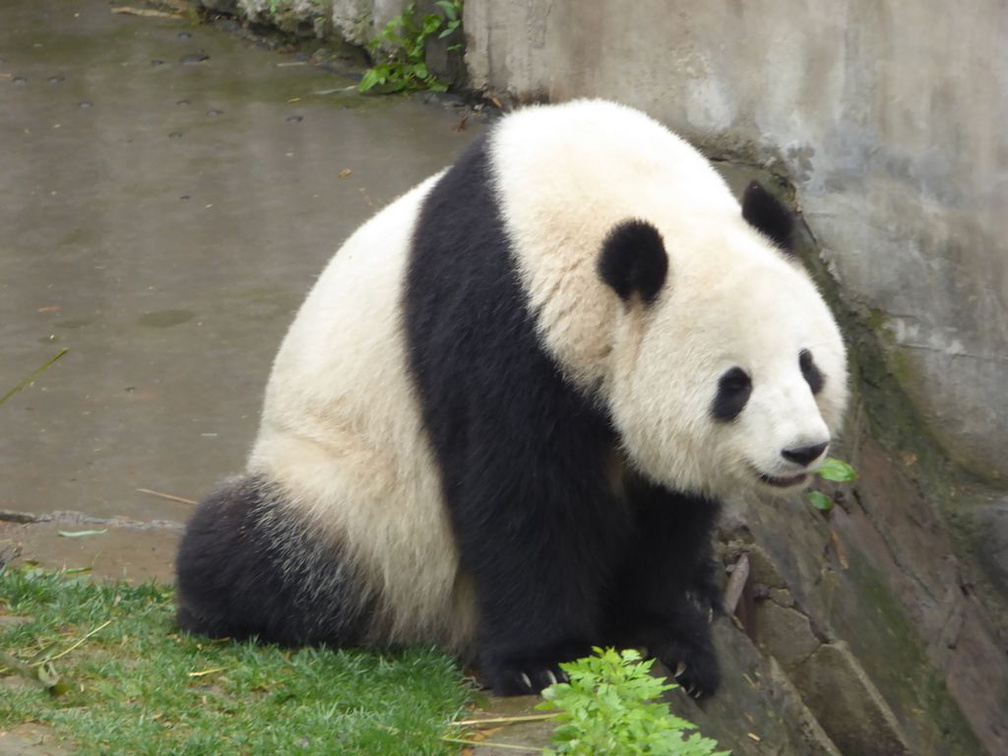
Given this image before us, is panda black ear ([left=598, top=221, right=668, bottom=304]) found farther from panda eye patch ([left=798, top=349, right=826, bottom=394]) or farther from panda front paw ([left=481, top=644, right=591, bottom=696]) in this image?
panda front paw ([left=481, top=644, right=591, bottom=696])

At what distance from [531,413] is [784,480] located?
0.66 m

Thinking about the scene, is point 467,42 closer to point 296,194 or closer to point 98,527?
point 296,194

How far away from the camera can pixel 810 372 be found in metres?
3.66

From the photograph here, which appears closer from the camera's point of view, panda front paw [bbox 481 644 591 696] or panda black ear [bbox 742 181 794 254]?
panda black ear [bbox 742 181 794 254]

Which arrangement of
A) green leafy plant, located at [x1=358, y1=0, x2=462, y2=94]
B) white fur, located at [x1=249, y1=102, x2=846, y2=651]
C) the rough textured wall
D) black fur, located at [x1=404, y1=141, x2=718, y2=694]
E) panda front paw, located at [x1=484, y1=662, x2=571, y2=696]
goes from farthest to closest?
green leafy plant, located at [x1=358, y1=0, x2=462, y2=94] → the rough textured wall → panda front paw, located at [x1=484, y1=662, x2=571, y2=696] → black fur, located at [x1=404, y1=141, x2=718, y2=694] → white fur, located at [x1=249, y1=102, x2=846, y2=651]

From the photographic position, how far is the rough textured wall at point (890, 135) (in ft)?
21.8

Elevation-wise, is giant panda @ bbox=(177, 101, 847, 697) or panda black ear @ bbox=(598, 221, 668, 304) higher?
panda black ear @ bbox=(598, 221, 668, 304)

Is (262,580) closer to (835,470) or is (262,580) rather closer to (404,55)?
(835,470)

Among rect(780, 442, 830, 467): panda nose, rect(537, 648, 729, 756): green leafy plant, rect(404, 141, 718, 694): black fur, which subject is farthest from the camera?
rect(404, 141, 718, 694): black fur

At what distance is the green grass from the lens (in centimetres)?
349

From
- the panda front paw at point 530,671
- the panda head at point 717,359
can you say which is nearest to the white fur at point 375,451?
the panda front paw at point 530,671

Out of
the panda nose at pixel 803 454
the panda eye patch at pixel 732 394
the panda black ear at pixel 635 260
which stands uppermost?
the panda black ear at pixel 635 260

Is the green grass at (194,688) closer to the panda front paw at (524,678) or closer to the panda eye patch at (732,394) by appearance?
the panda front paw at (524,678)

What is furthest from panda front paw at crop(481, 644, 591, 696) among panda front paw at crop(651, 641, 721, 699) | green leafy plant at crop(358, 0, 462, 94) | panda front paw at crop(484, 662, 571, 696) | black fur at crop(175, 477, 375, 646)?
green leafy plant at crop(358, 0, 462, 94)
